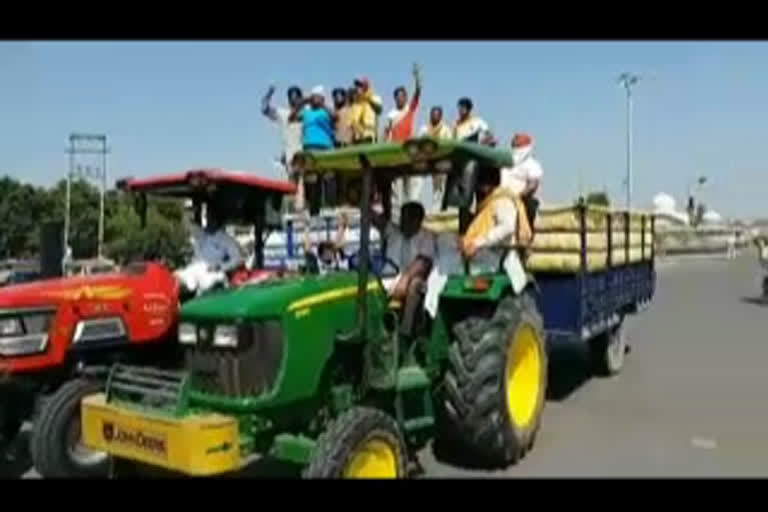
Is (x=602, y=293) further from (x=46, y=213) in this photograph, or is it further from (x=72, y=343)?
(x=46, y=213)

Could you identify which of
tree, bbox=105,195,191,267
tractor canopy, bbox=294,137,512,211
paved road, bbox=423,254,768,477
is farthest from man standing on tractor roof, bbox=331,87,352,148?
tractor canopy, bbox=294,137,512,211

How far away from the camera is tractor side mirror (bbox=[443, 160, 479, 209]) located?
5723 millimetres

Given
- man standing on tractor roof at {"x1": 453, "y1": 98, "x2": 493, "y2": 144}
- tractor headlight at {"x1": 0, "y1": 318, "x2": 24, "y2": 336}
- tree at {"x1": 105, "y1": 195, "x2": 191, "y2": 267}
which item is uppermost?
man standing on tractor roof at {"x1": 453, "y1": 98, "x2": 493, "y2": 144}

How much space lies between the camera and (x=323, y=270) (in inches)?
258

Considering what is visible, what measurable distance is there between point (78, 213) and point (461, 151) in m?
49.4

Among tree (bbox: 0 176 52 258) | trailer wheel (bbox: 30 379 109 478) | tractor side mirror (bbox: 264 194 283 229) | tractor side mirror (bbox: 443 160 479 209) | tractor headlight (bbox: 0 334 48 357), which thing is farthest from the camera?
tree (bbox: 0 176 52 258)

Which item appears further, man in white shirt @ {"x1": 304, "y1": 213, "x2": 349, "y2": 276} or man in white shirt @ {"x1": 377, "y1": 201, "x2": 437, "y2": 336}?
man in white shirt @ {"x1": 304, "y1": 213, "x2": 349, "y2": 276}

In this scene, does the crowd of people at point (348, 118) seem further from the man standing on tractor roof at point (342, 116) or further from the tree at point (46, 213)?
the tree at point (46, 213)

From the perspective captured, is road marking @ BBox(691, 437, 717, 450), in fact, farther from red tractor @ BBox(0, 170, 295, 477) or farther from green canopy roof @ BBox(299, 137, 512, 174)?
red tractor @ BBox(0, 170, 295, 477)

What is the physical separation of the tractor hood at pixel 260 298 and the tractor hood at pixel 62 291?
3.81ft

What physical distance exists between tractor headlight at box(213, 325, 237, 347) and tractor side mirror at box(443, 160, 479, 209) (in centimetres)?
163

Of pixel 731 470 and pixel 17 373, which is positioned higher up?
pixel 17 373
